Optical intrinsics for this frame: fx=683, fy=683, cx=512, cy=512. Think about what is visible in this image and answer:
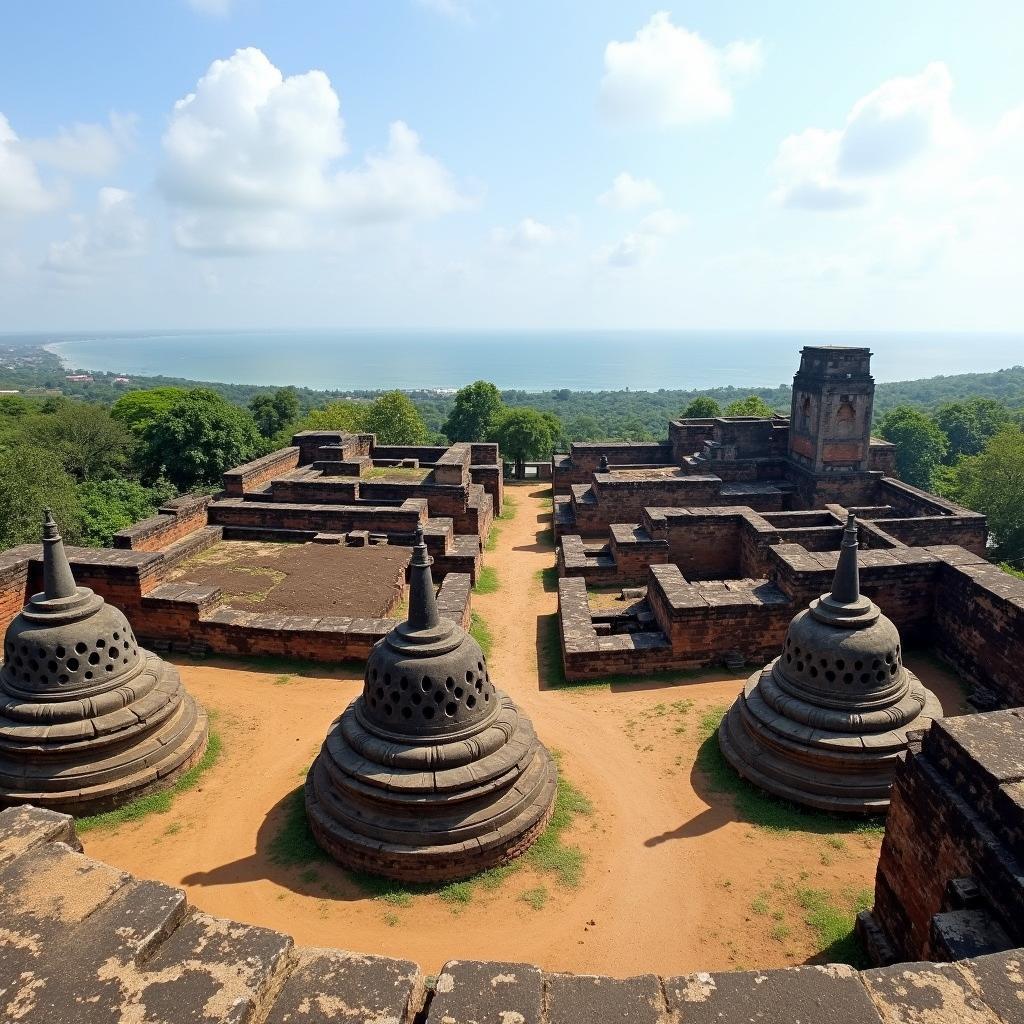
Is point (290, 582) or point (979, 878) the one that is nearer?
point (979, 878)

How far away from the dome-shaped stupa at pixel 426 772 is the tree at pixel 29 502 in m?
15.9

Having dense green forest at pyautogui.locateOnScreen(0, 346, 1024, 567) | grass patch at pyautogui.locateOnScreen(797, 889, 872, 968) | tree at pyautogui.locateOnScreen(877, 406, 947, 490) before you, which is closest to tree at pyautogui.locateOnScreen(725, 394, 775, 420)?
dense green forest at pyautogui.locateOnScreen(0, 346, 1024, 567)

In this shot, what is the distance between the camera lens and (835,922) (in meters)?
Answer: 6.57

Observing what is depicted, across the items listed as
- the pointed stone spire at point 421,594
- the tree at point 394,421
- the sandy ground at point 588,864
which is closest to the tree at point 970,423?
the tree at point 394,421

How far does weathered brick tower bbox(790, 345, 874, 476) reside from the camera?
20.5 m

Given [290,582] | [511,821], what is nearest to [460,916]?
[511,821]

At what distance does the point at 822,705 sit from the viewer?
27.5 feet

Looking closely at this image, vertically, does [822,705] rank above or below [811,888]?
above

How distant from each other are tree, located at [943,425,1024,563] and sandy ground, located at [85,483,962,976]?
1621cm

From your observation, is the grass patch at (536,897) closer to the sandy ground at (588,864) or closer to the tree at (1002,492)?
the sandy ground at (588,864)

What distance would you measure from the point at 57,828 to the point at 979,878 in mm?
6637

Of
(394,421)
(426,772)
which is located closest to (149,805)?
(426,772)

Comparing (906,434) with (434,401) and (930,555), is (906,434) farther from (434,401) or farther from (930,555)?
(434,401)

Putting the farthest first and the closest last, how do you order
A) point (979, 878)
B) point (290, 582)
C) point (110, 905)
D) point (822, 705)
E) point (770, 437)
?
point (770, 437)
point (290, 582)
point (822, 705)
point (979, 878)
point (110, 905)
